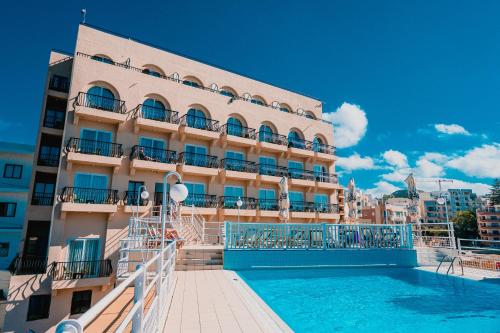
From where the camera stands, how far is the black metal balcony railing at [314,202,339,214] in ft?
79.1

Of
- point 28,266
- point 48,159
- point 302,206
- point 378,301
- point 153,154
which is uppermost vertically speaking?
point 153,154

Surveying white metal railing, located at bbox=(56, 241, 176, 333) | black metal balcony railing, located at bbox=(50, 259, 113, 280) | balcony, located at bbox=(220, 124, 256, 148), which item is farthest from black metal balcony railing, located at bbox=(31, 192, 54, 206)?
white metal railing, located at bbox=(56, 241, 176, 333)

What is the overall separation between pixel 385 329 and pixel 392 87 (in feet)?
86.5

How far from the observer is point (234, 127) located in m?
22.1

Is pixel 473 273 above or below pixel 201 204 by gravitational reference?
below

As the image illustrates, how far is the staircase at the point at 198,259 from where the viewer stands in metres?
10.2

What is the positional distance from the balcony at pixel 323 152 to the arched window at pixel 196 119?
34.9ft

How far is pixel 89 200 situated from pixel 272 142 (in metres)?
14.2

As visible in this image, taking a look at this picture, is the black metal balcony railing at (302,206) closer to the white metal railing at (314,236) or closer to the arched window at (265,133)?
the arched window at (265,133)

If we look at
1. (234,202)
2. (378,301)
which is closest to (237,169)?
(234,202)

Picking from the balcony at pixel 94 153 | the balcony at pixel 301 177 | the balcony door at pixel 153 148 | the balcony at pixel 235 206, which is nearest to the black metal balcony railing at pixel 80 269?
the balcony at pixel 94 153

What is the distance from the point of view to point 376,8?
15.4m

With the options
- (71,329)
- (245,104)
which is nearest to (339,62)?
(245,104)

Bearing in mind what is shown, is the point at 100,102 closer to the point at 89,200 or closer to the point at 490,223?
the point at 89,200
